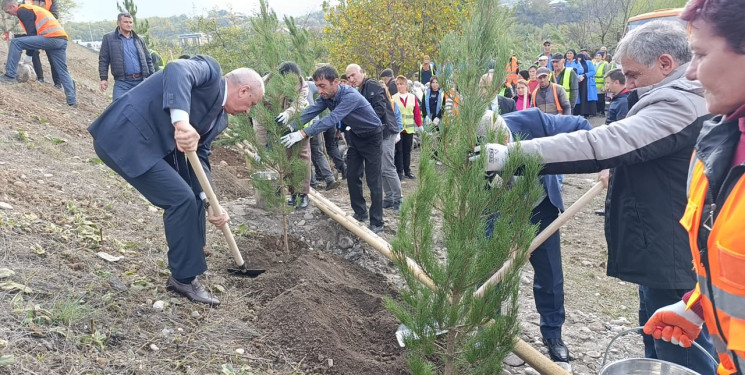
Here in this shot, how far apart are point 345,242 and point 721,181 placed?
433 cm

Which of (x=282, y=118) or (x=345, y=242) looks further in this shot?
(x=345, y=242)

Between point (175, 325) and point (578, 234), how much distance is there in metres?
5.12

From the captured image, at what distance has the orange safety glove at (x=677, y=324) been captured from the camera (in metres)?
1.67

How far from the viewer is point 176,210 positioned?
118 inches

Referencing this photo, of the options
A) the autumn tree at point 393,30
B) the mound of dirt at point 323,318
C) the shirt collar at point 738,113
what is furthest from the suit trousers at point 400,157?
the shirt collar at point 738,113

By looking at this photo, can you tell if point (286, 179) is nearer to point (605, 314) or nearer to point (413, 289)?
point (413, 289)

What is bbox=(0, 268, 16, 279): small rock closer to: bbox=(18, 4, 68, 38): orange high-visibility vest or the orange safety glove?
the orange safety glove

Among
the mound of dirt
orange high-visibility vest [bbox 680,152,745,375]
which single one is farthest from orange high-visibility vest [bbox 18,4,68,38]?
orange high-visibility vest [bbox 680,152,745,375]

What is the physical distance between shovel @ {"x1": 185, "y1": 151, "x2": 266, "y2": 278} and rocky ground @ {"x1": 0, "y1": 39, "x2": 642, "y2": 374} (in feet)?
0.44

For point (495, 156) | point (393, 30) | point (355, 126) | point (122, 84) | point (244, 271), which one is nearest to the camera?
point (495, 156)

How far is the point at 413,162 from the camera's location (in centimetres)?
1083

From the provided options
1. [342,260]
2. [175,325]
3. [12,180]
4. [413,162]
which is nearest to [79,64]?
[413,162]

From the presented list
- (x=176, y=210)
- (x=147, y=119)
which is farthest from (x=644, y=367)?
(x=147, y=119)

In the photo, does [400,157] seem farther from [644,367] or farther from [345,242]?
[644,367]
